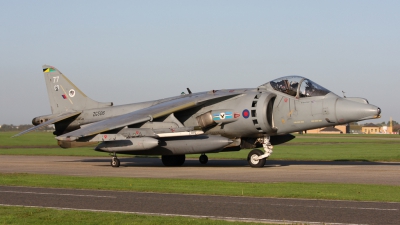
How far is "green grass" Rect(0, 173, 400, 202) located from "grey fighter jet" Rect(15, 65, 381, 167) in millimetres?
5293

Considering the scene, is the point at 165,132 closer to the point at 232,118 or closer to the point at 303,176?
the point at 232,118

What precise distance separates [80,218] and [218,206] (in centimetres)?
277

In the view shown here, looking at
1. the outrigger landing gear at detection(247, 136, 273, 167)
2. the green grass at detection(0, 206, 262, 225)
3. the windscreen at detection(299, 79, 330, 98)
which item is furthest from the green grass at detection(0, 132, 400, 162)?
the green grass at detection(0, 206, 262, 225)

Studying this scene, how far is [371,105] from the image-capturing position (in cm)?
Answer: 1995

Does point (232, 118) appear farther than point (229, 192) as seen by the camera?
Yes

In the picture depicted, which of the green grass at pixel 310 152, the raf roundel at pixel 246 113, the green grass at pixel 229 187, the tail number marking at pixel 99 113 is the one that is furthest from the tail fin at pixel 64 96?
the green grass at pixel 229 187

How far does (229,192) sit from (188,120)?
10.5 metres

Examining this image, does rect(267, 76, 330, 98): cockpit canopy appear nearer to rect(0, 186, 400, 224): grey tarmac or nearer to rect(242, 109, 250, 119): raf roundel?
rect(242, 109, 250, 119): raf roundel

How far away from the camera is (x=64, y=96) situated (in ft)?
87.5

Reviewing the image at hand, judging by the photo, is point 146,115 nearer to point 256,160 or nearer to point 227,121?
point 227,121

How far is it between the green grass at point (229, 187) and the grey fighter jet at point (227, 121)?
529 centimetres

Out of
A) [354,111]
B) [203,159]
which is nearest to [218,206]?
[354,111]

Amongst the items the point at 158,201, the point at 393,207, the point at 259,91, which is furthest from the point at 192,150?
the point at 393,207

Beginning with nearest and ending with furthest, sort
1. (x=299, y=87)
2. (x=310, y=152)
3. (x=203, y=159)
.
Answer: (x=299, y=87) < (x=203, y=159) < (x=310, y=152)
